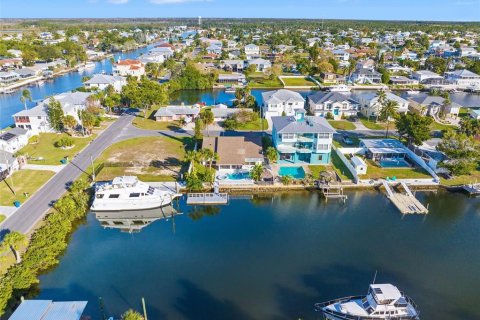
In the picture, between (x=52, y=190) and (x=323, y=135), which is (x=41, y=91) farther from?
(x=323, y=135)

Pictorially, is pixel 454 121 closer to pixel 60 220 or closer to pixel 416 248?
pixel 416 248

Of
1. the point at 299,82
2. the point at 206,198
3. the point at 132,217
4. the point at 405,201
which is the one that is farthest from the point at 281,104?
the point at 132,217

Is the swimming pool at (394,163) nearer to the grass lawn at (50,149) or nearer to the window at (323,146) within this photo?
the window at (323,146)

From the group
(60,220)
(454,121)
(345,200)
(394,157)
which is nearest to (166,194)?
(60,220)

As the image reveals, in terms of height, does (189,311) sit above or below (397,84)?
below

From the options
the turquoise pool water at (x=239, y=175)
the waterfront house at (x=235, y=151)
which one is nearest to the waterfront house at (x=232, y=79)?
the waterfront house at (x=235, y=151)

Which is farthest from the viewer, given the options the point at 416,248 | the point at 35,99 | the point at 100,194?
the point at 35,99
